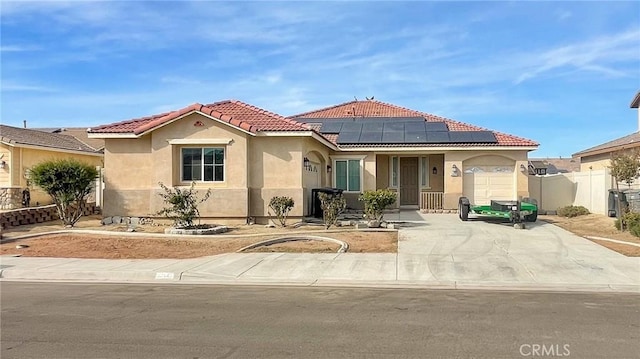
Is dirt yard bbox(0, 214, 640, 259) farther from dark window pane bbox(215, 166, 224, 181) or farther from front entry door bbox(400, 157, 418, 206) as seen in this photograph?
front entry door bbox(400, 157, 418, 206)

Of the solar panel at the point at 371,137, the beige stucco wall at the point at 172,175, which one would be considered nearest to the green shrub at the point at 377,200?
the beige stucco wall at the point at 172,175

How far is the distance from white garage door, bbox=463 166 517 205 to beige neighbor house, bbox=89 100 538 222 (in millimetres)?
44

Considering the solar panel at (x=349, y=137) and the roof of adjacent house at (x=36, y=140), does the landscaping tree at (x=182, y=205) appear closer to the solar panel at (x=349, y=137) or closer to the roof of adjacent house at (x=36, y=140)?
the solar panel at (x=349, y=137)

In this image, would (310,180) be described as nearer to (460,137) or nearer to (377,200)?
(377,200)

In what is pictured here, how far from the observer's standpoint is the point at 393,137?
2580 centimetres

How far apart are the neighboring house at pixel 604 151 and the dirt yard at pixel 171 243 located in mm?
15958

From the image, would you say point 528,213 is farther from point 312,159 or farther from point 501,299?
point 501,299

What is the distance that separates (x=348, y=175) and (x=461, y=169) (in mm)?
5098

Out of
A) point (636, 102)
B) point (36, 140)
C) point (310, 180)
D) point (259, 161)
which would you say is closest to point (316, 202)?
point (310, 180)

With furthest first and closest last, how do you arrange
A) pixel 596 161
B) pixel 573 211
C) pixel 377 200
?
pixel 596 161 → pixel 573 211 → pixel 377 200

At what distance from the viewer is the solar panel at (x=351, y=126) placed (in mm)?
27725

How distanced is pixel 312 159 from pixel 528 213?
8.63 m

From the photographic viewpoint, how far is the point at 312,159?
2275 centimetres

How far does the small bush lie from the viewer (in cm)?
2286
